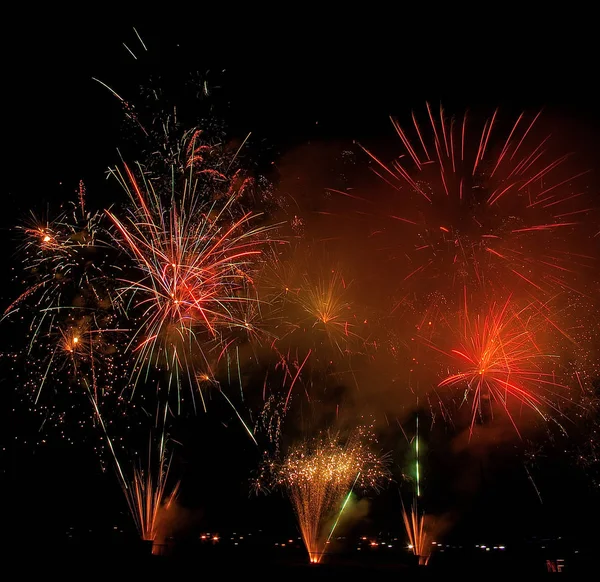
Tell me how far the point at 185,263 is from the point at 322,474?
5.35m

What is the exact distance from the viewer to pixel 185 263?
8023 millimetres

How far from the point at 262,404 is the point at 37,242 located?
4936 millimetres

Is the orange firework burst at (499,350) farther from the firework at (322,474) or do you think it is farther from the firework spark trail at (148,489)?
the firework spark trail at (148,489)

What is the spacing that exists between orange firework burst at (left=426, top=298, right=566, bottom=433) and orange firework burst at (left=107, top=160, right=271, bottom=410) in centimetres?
345

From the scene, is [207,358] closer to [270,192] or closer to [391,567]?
[270,192]

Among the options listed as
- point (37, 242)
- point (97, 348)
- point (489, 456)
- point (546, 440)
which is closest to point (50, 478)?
point (97, 348)

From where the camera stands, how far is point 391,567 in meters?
7.89

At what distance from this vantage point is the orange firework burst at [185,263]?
8.09 meters

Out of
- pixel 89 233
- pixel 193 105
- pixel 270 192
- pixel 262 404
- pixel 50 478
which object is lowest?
pixel 50 478

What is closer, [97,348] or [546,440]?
[97,348]

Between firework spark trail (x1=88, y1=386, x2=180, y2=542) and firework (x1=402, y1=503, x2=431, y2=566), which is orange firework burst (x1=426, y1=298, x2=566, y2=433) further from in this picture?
firework spark trail (x1=88, y1=386, x2=180, y2=542)

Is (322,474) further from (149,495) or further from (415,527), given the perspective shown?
(149,495)

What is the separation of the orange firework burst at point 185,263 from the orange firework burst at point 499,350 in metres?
3.45

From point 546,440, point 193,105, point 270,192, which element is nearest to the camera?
point 193,105
